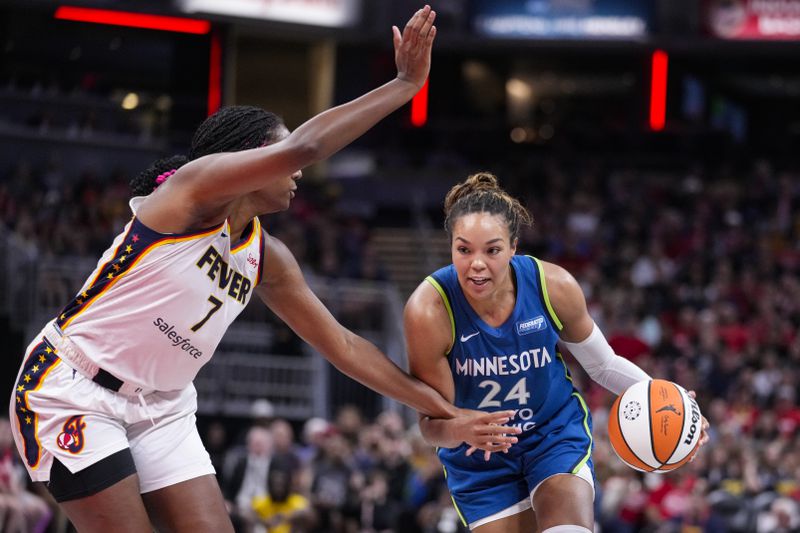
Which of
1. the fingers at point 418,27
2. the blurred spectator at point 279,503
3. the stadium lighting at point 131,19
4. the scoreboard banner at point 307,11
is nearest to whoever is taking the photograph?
the fingers at point 418,27

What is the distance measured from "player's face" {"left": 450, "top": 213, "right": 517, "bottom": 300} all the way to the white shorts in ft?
4.25

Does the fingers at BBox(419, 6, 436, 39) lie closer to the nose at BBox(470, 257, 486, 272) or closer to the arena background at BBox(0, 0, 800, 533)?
the nose at BBox(470, 257, 486, 272)

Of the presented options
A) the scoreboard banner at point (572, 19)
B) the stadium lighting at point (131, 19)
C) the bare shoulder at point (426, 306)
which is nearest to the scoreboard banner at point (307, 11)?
the stadium lighting at point (131, 19)

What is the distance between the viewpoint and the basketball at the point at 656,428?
4969mm

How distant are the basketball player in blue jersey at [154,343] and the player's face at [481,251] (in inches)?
34.6

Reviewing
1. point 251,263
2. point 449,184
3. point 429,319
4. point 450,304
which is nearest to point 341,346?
point 429,319

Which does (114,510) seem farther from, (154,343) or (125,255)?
(125,255)

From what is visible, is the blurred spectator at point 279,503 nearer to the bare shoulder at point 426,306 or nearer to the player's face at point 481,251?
the bare shoulder at point 426,306

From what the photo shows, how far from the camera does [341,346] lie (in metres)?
4.85

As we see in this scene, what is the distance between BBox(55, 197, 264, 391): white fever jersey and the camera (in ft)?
13.4

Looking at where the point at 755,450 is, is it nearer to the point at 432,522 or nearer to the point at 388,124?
the point at 432,522

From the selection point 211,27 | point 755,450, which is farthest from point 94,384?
point 211,27

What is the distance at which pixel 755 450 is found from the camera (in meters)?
11.8

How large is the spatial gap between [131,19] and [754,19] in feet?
35.3
